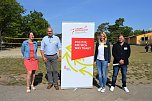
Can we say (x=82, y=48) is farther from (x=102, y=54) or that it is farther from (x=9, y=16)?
(x=9, y=16)

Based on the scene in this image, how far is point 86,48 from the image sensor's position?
898cm

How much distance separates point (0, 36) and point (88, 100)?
1201 inches

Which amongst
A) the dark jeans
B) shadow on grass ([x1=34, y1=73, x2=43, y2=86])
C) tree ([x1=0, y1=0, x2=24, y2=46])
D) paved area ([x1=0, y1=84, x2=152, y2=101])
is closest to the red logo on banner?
the dark jeans

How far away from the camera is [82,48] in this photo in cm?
895

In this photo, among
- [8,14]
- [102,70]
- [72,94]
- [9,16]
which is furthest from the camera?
[9,16]

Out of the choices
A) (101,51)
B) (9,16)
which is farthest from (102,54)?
(9,16)

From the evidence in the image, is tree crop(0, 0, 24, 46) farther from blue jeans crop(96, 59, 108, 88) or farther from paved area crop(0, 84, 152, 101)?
blue jeans crop(96, 59, 108, 88)

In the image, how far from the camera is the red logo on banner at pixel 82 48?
29.2 feet

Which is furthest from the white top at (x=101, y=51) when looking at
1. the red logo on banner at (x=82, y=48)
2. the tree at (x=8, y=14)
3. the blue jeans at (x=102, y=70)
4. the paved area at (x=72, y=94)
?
the tree at (x=8, y=14)

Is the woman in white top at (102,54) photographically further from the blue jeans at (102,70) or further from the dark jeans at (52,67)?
the dark jeans at (52,67)

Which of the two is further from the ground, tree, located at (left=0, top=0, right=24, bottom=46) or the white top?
tree, located at (left=0, top=0, right=24, bottom=46)

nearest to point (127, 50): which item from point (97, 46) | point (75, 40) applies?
point (97, 46)

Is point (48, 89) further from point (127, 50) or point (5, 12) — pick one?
point (5, 12)

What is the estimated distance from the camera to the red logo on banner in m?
8.89
